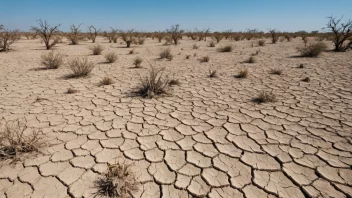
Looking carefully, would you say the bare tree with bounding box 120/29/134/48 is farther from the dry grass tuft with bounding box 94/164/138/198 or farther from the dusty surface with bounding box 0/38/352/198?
the dry grass tuft with bounding box 94/164/138/198

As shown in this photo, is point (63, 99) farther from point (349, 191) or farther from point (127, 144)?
point (349, 191)

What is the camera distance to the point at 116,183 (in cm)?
164

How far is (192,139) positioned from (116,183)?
1.05 meters

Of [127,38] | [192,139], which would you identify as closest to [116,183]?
[192,139]

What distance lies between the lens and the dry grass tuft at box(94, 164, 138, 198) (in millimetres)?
1629

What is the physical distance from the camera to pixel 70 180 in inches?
71.3

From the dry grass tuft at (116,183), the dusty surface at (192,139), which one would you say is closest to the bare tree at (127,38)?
the dusty surface at (192,139)

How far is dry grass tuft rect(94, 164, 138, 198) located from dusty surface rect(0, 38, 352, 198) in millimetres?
77

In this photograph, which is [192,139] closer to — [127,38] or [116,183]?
[116,183]

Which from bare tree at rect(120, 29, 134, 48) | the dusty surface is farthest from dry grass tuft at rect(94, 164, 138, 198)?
bare tree at rect(120, 29, 134, 48)

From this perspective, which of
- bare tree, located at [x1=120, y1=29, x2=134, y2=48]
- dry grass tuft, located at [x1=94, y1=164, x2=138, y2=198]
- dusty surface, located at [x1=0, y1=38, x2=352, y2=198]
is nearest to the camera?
dry grass tuft, located at [x1=94, y1=164, x2=138, y2=198]

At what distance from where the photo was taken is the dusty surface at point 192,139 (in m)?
1.76

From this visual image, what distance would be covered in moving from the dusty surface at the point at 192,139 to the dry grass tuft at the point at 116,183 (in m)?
0.08

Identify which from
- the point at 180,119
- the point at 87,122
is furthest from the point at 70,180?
the point at 180,119
